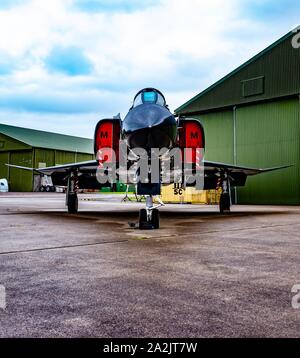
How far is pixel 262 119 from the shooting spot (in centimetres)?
2172

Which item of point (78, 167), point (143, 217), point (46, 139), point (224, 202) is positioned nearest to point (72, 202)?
point (78, 167)

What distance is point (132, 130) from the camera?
7156 millimetres

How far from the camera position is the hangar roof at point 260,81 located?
66.1 feet

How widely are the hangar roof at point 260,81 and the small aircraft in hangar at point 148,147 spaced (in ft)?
28.9

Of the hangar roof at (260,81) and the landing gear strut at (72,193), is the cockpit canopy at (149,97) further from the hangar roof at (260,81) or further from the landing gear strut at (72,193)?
the hangar roof at (260,81)

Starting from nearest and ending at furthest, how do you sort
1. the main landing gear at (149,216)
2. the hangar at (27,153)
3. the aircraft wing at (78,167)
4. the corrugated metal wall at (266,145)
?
the main landing gear at (149,216)
the aircraft wing at (78,167)
the corrugated metal wall at (266,145)
the hangar at (27,153)

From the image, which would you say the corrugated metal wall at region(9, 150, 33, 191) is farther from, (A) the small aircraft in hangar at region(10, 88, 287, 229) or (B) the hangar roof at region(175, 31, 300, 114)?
(A) the small aircraft in hangar at region(10, 88, 287, 229)

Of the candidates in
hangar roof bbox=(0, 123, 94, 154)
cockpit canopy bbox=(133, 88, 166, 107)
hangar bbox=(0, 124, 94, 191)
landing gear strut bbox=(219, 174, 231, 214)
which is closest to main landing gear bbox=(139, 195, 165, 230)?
cockpit canopy bbox=(133, 88, 166, 107)

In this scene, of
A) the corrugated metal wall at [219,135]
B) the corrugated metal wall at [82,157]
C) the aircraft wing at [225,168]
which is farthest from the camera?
the corrugated metal wall at [82,157]

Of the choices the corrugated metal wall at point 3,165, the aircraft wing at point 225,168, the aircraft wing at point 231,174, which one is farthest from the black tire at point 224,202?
the corrugated metal wall at point 3,165

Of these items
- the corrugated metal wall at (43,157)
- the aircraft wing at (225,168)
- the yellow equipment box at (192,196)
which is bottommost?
the yellow equipment box at (192,196)
